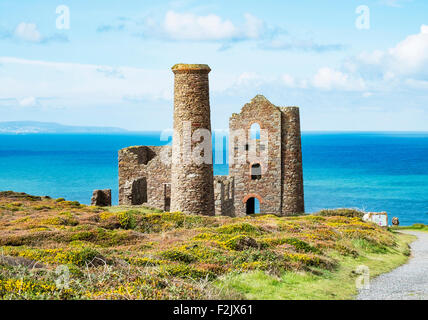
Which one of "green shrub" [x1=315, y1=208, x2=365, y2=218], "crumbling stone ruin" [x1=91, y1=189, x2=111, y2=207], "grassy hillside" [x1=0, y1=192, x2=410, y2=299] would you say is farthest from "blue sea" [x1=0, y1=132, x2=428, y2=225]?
"grassy hillside" [x1=0, y1=192, x2=410, y2=299]

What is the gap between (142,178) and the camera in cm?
3728

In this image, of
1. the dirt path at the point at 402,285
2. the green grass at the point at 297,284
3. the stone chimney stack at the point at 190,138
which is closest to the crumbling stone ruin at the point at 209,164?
the stone chimney stack at the point at 190,138

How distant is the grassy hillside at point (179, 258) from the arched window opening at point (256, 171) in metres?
17.8

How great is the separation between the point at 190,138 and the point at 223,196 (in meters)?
10.4

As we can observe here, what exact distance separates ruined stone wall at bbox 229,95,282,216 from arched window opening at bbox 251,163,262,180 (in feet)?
0.92

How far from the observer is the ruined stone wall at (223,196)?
35.5 metres

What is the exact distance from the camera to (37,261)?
44.6 ft

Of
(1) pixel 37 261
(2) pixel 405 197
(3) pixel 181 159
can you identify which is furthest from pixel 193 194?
(2) pixel 405 197

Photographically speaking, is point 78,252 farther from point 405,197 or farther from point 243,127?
point 405,197

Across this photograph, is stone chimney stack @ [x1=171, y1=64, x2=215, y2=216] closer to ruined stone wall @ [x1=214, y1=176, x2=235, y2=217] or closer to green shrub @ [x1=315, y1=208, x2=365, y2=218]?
ruined stone wall @ [x1=214, y1=176, x2=235, y2=217]

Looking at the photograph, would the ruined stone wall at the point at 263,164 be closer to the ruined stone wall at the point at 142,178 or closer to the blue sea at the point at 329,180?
the ruined stone wall at the point at 142,178
